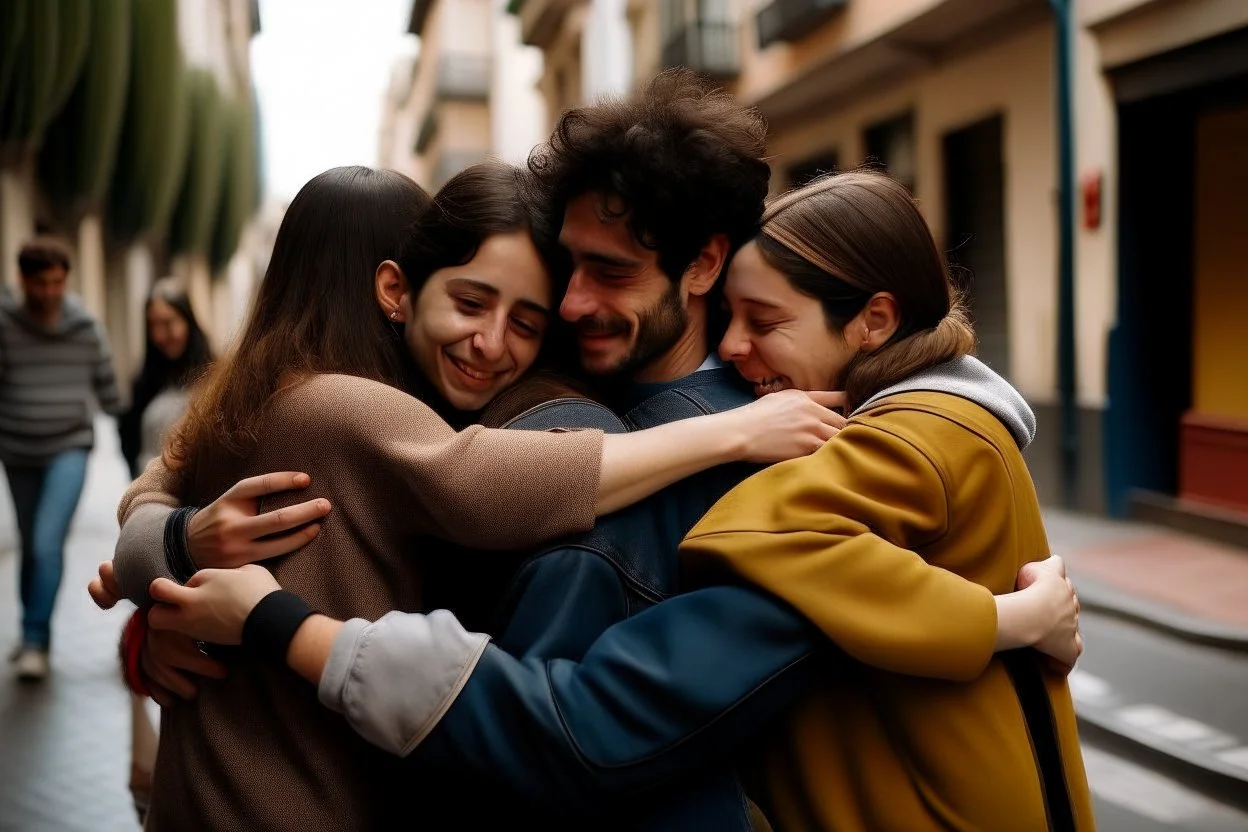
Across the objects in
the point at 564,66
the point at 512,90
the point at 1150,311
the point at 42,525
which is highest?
the point at 512,90

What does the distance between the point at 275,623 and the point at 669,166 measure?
897 millimetres

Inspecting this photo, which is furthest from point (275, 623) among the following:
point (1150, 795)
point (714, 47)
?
point (714, 47)

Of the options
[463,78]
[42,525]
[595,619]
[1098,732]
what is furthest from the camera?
[463,78]

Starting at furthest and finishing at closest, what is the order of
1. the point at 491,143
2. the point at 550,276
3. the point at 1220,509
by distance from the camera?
the point at 491,143 < the point at 1220,509 < the point at 550,276

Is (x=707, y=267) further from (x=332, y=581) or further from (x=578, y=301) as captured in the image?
(x=332, y=581)

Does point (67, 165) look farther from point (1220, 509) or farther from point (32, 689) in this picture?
point (1220, 509)

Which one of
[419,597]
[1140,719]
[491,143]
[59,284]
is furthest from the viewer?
[491,143]

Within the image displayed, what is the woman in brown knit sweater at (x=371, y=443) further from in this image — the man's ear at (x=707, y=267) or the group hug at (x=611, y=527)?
the man's ear at (x=707, y=267)

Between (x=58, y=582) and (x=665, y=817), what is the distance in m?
5.69

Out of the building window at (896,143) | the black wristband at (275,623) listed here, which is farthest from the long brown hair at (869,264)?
the building window at (896,143)

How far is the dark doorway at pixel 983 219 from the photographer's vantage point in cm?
1177

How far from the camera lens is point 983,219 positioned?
1215 centimetres

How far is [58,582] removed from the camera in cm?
643

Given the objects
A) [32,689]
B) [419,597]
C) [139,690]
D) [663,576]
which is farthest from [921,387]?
[32,689]
